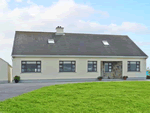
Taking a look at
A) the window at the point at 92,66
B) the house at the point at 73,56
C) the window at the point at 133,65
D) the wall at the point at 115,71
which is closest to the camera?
the house at the point at 73,56

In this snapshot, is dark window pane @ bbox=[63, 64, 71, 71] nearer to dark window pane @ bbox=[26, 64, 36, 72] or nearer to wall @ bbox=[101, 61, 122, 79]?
dark window pane @ bbox=[26, 64, 36, 72]

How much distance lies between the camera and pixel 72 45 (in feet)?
91.1

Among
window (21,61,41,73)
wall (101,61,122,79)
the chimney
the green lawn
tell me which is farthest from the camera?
the chimney

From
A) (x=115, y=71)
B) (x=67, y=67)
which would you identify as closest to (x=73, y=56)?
(x=67, y=67)

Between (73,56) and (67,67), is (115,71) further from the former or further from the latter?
(67,67)

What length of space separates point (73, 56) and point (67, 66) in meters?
1.41

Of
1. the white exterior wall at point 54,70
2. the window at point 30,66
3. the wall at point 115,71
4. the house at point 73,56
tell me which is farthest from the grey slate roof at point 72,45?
the wall at point 115,71

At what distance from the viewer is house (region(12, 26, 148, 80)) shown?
2469 cm

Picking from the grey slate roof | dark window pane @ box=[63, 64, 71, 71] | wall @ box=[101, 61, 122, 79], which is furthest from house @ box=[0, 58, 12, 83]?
wall @ box=[101, 61, 122, 79]

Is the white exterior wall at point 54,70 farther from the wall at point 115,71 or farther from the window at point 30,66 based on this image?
the wall at point 115,71

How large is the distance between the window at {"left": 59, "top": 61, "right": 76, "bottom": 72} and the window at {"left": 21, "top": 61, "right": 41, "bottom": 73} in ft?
8.48

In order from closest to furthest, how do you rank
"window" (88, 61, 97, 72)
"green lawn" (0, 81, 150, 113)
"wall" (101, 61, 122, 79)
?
"green lawn" (0, 81, 150, 113), "window" (88, 61, 97, 72), "wall" (101, 61, 122, 79)

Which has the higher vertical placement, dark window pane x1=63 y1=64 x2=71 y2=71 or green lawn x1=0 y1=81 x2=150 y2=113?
dark window pane x1=63 y1=64 x2=71 y2=71

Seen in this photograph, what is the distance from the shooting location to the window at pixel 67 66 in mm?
25556
